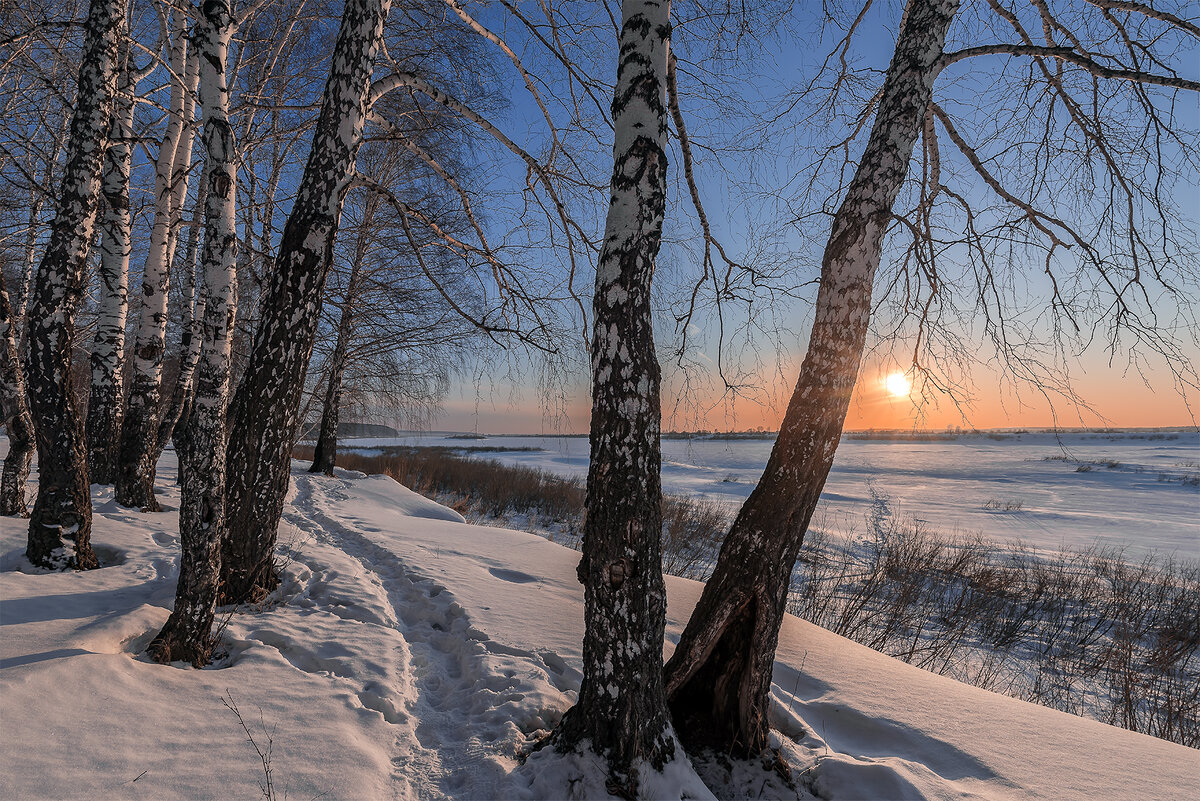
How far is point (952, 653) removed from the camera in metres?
4.60

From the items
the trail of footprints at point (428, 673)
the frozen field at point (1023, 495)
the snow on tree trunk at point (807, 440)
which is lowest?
the frozen field at point (1023, 495)

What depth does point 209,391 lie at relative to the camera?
2412mm

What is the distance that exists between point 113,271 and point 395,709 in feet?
16.2

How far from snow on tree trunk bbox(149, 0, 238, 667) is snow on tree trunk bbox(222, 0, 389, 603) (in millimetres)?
617

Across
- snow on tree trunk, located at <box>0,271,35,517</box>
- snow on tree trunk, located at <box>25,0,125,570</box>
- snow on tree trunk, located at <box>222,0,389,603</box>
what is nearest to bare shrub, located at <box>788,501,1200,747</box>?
snow on tree trunk, located at <box>222,0,389,603</box>

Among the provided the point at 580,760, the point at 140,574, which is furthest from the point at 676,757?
the point at 140,574

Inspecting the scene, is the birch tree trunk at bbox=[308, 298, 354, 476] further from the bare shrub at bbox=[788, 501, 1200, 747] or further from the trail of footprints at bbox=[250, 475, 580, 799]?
the bare shrub at bbox=[788, 501, 1200, 747]

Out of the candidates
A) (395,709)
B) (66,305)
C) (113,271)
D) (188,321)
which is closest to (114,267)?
(113,271)

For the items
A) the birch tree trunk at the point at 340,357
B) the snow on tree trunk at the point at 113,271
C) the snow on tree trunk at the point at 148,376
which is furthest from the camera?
the birch tree trunk at the point at 340,357

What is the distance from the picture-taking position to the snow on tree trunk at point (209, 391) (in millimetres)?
2396

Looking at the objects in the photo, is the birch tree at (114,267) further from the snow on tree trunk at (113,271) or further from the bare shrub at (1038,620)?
the bare shrub at (1038,620)

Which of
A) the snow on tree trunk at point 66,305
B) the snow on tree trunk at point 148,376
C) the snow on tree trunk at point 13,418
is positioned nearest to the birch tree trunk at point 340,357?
the snow on tree trunk at point 148,376

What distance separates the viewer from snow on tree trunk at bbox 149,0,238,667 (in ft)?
7.86

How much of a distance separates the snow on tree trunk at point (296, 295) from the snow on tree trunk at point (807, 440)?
270 centimetres
